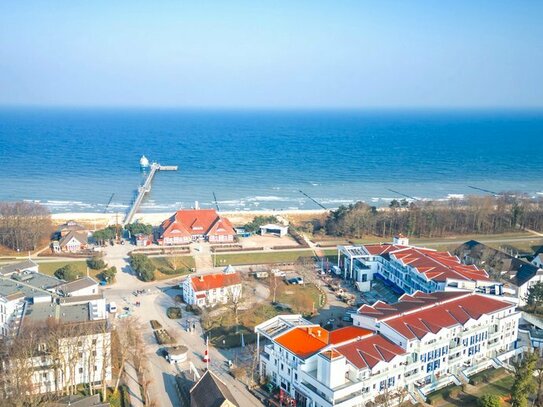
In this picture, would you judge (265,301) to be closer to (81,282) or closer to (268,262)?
(268,262)

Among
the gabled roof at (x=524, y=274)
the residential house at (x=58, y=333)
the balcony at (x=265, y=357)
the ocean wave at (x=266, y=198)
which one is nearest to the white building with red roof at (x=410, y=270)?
the gabled roof at (x=524, y=274)

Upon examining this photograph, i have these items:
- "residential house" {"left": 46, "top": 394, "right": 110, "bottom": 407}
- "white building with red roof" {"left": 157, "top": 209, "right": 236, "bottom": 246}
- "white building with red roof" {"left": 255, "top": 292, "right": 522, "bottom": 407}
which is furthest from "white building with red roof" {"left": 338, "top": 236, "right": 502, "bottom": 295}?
"residential house" {"left": 46, "top": 394, "right": 110, "bottom": 407}

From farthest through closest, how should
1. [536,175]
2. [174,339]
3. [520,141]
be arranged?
[520,141], [536,175], [174,339]

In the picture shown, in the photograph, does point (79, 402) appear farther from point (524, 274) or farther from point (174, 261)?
point (524, 274)

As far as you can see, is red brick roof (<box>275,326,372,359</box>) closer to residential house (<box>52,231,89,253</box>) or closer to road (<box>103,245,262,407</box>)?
road (<box>103,245,262,407</box>)

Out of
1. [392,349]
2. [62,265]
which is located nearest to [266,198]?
[62,265]

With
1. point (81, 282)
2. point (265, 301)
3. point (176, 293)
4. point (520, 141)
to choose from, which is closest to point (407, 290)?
point (265, 301)

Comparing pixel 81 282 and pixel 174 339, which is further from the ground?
pixel 81 282
